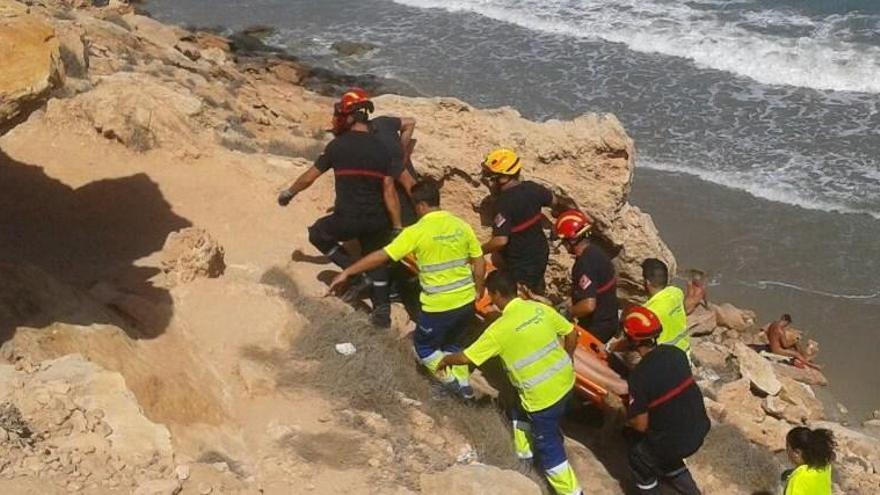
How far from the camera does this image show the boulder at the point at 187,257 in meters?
8.23

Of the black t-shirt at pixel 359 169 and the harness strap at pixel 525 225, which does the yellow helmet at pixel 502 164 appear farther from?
the black t-shirt at pixel 359 169

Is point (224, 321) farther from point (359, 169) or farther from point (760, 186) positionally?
point (760, 186)

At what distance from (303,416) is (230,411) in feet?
1.57

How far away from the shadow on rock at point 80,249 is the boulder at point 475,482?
2.37 m

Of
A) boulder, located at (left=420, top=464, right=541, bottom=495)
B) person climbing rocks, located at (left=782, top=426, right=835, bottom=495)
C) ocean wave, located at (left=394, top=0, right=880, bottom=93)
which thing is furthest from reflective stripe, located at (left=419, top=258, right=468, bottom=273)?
ocean wave, located at (left=394, top=0, right=880, bottom=93)

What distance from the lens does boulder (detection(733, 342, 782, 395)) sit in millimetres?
10461

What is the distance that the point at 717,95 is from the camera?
2084 cm

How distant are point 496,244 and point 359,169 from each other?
4.09ft

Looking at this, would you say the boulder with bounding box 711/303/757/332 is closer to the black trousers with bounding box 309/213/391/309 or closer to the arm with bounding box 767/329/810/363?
the arm with bounding box 767/329/810/363

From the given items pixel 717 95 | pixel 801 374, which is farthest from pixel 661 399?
pixel 717 95

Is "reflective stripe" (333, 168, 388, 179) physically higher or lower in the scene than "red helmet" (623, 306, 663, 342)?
higher

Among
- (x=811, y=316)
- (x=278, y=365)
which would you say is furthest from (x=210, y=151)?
(x=811, y=316)

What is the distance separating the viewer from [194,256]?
824cm

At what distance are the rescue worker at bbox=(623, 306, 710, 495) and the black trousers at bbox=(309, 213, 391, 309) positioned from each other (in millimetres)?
2159
